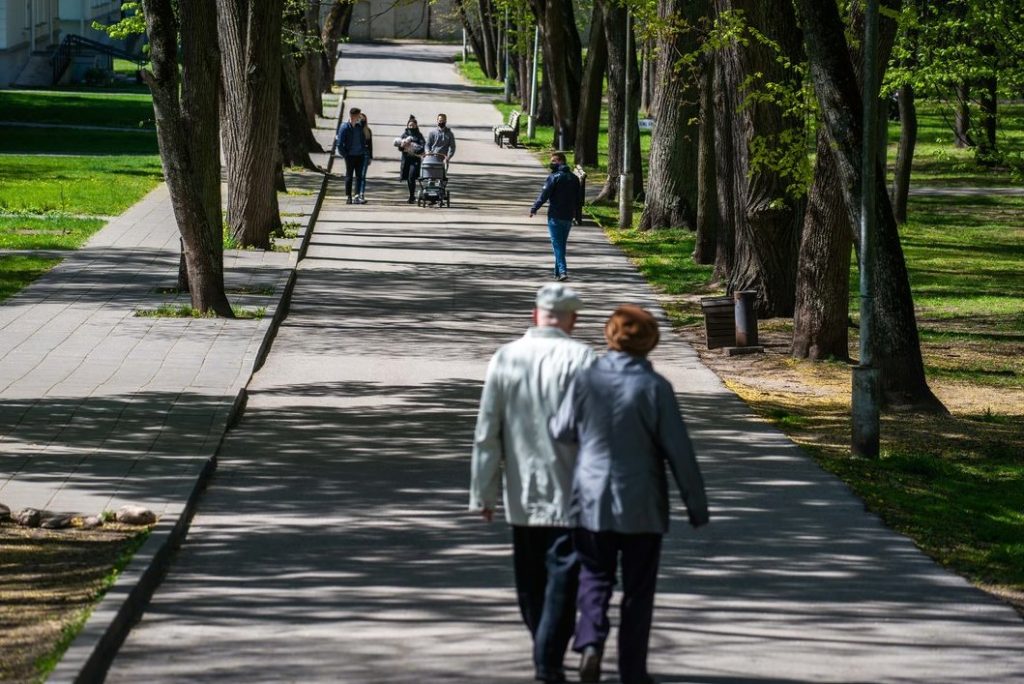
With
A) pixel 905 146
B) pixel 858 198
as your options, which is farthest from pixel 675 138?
pixel 858 198

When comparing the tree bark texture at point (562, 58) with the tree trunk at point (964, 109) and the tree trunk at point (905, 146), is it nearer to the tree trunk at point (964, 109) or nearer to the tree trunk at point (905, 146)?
the tree trunk at point (964, 109)

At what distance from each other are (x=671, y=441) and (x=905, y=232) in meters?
28.1

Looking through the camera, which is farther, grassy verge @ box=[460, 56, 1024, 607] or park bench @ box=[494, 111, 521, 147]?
park bench @ box=[494, 111, 521, 147]

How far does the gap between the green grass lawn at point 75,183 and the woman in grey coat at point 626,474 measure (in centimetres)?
2436

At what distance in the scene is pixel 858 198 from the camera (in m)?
14.4

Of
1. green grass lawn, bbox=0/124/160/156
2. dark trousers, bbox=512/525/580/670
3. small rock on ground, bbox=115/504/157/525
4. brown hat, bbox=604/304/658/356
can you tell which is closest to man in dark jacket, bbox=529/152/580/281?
small rock on ground, bbox=115/504/157/525

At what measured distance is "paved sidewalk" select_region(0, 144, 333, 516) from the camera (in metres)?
11.1

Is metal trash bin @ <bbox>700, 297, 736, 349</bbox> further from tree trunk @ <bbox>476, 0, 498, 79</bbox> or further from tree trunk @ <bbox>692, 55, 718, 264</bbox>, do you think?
tree trunk @ <bbox>476, 0, 498, 79</bbox>

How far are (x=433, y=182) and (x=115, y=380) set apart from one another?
20583 millimetres

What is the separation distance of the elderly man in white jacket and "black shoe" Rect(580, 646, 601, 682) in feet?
0.30

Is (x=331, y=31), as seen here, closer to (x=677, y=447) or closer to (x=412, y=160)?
(x=412, y=160)

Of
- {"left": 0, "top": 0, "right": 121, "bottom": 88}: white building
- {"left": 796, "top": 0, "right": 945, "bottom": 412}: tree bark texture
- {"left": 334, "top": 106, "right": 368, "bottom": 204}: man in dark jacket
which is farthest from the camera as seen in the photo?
{"left": 0, "top": 0, "right": 121, "bottom": 88}: white building

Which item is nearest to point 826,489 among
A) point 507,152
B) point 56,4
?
point 507,152

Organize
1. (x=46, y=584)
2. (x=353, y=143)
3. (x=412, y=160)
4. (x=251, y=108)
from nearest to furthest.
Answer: (x=46, y=584), (x=251, y=108), (x=353, y=143), (x=412, y=160)
